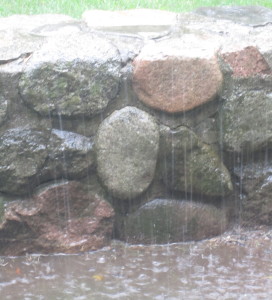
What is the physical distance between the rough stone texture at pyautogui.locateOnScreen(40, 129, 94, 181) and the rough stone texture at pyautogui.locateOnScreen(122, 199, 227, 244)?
16.5 inches

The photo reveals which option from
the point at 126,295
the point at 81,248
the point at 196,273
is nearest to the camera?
the point at 126,295

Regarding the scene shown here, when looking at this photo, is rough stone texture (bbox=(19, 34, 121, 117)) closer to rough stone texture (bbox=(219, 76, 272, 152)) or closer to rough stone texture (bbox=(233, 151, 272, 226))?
rough stone texture (bbox=(219, 76, 272, 152))

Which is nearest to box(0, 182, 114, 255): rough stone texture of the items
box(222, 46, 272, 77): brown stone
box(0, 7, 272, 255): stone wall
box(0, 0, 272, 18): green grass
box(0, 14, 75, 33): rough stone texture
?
box(0, 7, 272, 255): stone wall

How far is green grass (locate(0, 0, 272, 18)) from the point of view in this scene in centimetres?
495

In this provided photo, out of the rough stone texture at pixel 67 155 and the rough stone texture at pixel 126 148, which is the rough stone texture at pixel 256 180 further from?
the rough stone texture at pixel 67 155

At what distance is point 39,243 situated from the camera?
3271 millimetres

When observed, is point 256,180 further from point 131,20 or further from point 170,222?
point 131,20

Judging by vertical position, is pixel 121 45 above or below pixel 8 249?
above

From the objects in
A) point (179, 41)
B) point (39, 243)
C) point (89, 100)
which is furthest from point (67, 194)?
point (179, 41)

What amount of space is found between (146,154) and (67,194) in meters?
0.48

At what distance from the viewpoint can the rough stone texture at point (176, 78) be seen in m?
3.18

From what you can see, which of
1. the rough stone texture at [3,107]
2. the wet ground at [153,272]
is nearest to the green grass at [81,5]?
the rough stone texture at [3,107]

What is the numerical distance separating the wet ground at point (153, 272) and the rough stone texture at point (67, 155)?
47 cm

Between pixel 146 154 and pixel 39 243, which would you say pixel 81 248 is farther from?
pixel 146 154
